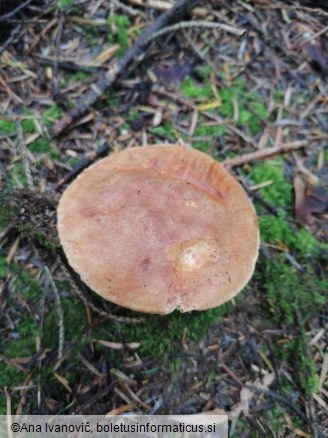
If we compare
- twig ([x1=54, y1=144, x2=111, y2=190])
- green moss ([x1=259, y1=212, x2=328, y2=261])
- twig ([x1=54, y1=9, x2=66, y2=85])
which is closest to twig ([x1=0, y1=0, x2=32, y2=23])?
twig ([x1=54, y1=9, x2=66, y2=85])

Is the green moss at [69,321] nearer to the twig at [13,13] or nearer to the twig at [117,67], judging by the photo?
the twig at [117,67]

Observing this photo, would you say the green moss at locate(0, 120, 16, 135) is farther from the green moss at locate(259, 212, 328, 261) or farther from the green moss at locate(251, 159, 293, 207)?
the green moss at locate(259, 212, 328, 261)

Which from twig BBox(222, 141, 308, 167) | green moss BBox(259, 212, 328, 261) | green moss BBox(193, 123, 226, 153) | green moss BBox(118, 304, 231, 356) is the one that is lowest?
green moss BBox(118, 304, 231, 356)

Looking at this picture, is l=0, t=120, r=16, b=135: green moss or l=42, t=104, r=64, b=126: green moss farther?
l=42, t=104, r=64, b=126: green moss

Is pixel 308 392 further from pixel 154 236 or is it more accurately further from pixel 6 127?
pixel 6 127

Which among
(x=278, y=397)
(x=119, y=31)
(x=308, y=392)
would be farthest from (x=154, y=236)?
(x=119, y=31)

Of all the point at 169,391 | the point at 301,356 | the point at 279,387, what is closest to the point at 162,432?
the point at 169,391
